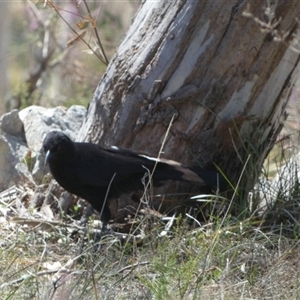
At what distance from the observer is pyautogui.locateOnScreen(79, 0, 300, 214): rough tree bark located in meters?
4.86

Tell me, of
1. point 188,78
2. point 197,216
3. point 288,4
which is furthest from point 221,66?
point 197,216

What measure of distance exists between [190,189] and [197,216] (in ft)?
0.79

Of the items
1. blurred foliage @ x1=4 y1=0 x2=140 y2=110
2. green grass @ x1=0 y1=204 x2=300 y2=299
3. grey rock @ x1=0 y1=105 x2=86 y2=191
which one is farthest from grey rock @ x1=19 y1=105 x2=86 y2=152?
blurred foliage @ x1=4 y1=0 x2=140 y2=110

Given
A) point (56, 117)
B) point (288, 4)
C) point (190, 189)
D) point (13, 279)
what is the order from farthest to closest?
point (56, 117)
point (190, 189)
point (288, 4)
point (13, 279)

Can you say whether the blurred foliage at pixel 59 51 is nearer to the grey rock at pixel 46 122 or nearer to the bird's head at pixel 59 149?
the grey rock at pixel 46 122

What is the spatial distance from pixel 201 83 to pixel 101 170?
0.86 metres

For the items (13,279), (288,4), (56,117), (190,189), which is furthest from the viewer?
(56,117)

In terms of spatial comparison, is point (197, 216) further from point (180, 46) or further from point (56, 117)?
point (56, 117)

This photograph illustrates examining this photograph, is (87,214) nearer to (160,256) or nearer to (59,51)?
(160,256)

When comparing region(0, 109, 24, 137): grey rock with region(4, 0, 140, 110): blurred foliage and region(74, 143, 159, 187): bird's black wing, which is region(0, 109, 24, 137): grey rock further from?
region(4, 0, 140, 110): blurred foliage

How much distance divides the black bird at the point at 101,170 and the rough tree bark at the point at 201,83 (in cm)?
23

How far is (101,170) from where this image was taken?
16.1ft

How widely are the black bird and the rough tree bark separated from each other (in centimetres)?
23

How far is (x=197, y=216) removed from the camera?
16.3 feet
